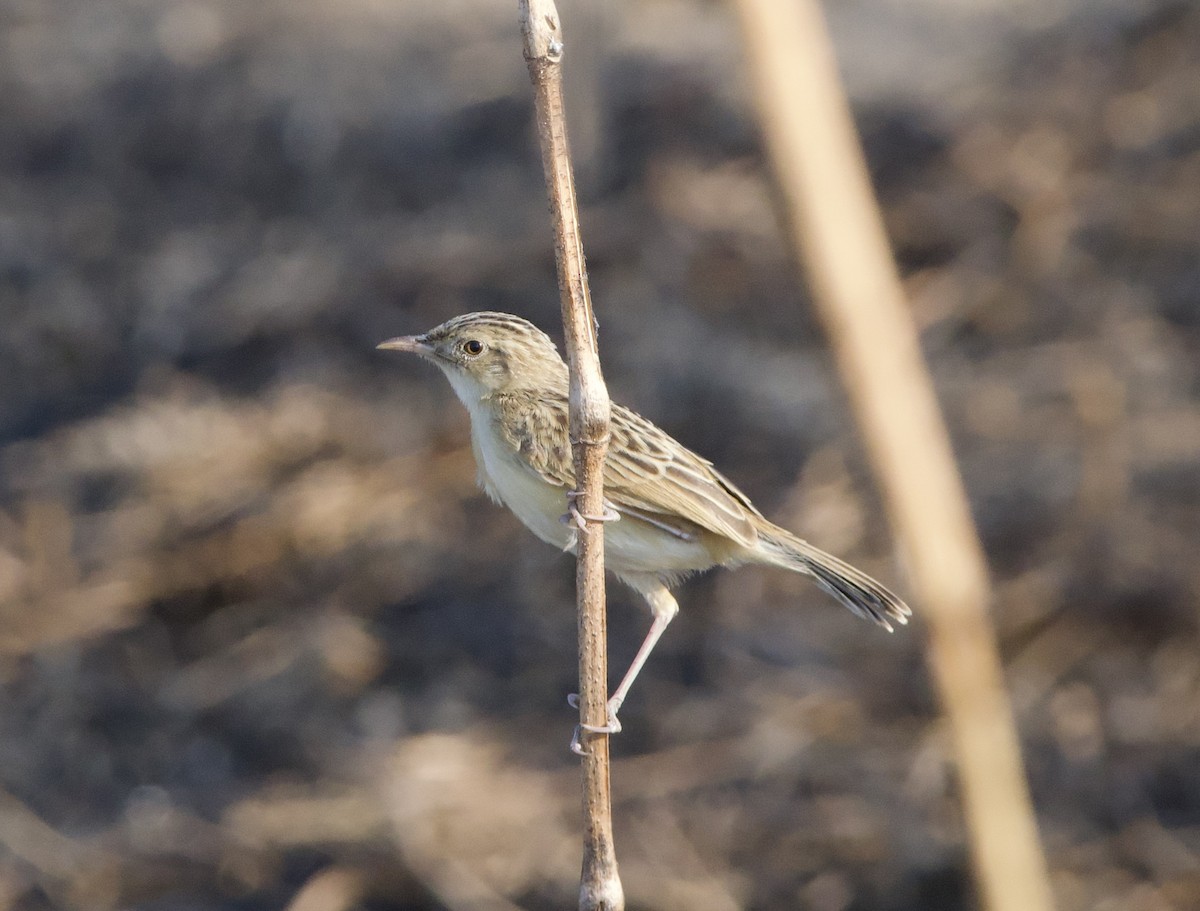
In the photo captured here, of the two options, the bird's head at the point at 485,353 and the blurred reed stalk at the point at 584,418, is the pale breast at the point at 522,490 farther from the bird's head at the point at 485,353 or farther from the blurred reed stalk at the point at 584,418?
the blurred reed stalk at the point at 584,418

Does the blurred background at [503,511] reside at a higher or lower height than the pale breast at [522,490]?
higher

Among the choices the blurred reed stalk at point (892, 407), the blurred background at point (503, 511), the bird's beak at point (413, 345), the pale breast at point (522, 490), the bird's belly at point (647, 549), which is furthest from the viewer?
the blurred background at point (503, 511)

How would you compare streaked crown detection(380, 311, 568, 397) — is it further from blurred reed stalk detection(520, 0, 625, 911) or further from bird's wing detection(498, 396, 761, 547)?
blurred reed stalk detection(520, 0, 625, 911)

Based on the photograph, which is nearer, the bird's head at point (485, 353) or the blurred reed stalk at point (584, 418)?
the blurred reed stalk at point (584, 418)

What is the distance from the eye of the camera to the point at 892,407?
4.75 feet

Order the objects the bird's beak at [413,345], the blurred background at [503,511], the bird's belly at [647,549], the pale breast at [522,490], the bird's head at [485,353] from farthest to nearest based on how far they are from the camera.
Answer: the blurred background at [503,511] → the bird's head at [485,353] → the bird's belly at [647,549] → the bird's beak at [413,345] → the pale breast at [522,490]

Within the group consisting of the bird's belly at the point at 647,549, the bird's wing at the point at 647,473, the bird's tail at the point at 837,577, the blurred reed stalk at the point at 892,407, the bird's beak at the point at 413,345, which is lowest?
the blurred reed stalk at the point at 892,407

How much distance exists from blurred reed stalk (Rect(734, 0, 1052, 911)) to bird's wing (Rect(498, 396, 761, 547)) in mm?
2182

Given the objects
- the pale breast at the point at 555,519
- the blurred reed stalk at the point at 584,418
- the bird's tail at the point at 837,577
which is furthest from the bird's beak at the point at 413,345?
the blurred reed stalk at the point at 584,418

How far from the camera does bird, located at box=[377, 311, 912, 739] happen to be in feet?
12.2

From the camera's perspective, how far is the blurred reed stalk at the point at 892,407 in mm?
1448

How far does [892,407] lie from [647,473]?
2.42 m

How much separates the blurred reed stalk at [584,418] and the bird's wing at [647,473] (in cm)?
103

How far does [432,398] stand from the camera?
1061cm
